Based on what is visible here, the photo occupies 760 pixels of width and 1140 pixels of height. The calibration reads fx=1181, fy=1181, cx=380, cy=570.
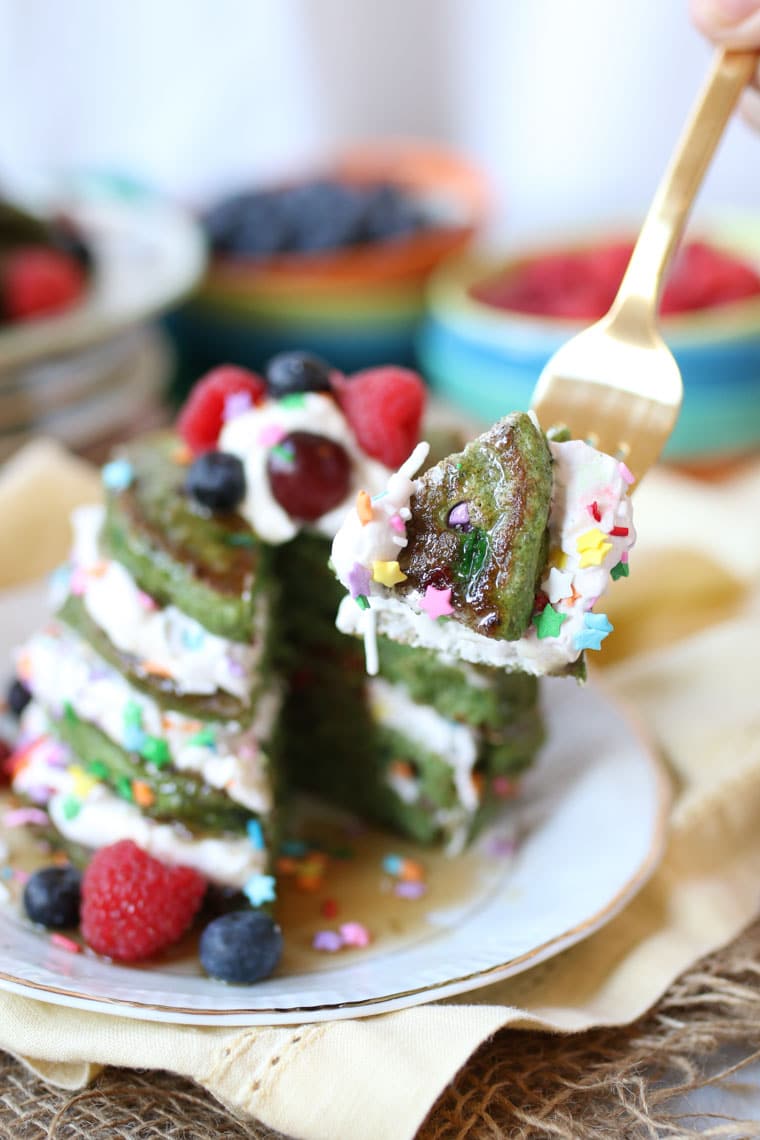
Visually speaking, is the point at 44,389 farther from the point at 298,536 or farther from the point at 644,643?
the point at 644,643

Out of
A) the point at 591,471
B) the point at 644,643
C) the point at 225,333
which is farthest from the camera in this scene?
the point at 225,333

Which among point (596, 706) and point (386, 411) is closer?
point (386, 411)

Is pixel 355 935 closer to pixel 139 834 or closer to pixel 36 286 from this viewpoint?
pixel 139 834

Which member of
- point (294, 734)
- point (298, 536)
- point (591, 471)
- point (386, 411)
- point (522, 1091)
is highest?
point (591, 471)

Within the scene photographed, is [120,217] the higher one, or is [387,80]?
[387,80]

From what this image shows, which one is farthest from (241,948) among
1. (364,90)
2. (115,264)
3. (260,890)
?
(364,90)

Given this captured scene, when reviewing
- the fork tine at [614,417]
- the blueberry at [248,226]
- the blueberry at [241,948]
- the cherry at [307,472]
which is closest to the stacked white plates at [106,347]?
the blueberry at [248,226]

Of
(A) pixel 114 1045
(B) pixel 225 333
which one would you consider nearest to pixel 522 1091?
(A) pixel 114 1045

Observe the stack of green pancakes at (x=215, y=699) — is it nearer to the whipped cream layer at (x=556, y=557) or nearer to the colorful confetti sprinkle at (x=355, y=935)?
the colorful confetti sprinkle at (x=355, y=935)
